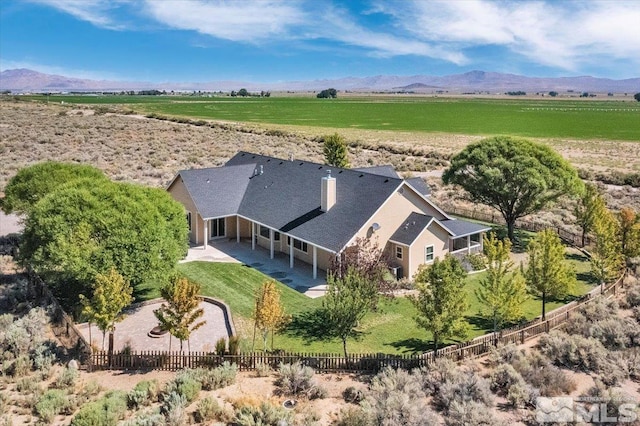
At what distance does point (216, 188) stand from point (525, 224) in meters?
24.4

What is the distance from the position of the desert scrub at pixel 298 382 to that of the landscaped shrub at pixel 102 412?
521cm

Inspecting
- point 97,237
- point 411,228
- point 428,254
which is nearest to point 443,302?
point 411,228

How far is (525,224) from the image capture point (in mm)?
41250

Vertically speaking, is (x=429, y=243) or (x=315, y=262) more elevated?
(x=429, y=243)

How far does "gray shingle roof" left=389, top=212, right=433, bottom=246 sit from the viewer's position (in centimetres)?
2920

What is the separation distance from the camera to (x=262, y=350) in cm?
2125

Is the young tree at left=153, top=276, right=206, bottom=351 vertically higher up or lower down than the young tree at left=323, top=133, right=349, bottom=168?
lower down

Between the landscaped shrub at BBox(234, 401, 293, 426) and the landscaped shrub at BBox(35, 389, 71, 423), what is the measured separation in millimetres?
5589

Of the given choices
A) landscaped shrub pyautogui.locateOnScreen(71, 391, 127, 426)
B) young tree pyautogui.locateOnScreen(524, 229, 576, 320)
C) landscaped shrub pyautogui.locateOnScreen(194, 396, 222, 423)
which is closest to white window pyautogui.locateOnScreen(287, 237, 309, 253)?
young tree pyautogui.locateOnScreen(524, 229, 576, 320)

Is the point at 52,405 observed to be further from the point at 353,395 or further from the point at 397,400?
the point at 397,400

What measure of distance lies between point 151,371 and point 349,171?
62.0 ft

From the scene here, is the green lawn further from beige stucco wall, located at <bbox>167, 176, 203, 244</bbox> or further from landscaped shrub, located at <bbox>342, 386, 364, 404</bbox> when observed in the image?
beige stucco wall, located at <bbox>167, 176, 203, 244</bbox>

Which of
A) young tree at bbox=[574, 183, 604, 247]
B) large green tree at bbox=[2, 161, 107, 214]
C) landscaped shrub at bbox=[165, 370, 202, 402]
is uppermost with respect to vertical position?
large green tree at bbox=[2, 161, 107, 214]

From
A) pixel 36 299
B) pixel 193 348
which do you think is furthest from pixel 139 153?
pixel 193 348
